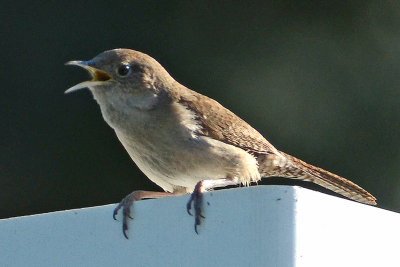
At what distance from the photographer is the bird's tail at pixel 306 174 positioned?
13.4ft

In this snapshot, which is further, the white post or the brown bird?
the brown bird

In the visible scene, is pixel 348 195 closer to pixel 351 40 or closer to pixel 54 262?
pixel 54 262

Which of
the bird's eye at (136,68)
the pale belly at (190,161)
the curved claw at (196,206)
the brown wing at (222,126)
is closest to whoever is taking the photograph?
the curved claw at (196,206)

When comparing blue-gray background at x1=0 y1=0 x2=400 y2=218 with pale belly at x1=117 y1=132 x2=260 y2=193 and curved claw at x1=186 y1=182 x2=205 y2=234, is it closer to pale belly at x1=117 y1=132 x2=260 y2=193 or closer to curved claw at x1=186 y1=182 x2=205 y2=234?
pale belly at x1=117 y1=132 x2=260 y2=193

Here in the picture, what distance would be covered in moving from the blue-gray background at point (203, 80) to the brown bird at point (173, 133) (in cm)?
227

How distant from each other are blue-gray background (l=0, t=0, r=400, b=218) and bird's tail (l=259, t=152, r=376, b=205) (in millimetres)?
2083

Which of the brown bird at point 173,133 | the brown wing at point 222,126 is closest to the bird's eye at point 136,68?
the brown bird at point 173,133

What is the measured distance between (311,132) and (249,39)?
0.74 meters

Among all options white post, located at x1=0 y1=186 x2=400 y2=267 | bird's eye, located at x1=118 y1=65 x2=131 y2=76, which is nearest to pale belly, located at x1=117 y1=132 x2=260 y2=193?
bird's eye, located at x1=118 y1=65 x2=131 y2=76

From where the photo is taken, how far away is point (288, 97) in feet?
21.7

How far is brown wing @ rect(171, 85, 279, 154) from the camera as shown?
3.92 meters

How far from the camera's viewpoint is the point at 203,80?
21.6 feet

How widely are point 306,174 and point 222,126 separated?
46 centimetres

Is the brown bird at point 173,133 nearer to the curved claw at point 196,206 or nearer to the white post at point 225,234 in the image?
the white post at point 225,234
